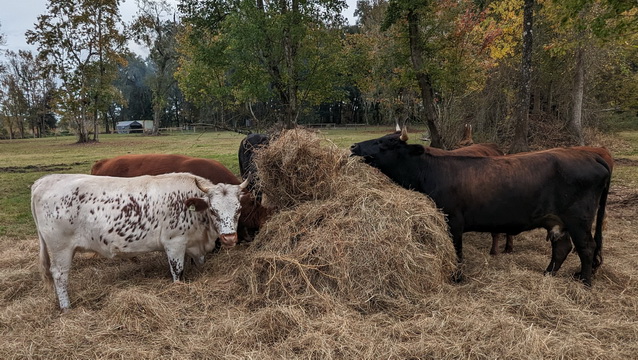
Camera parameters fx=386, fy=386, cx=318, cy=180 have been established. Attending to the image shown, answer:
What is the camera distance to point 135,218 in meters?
4.62

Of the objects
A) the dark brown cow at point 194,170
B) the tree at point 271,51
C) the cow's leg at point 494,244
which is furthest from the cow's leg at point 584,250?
the tree at point 271,51

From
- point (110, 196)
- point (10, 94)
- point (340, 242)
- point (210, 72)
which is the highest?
point (10, 94)

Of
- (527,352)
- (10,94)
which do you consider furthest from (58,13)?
(527,352)

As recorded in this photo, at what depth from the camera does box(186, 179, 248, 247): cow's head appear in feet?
14.9

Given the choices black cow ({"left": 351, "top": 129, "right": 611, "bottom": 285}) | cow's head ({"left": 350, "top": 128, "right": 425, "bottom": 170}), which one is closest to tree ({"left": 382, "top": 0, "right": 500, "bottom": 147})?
cow's head ({"left": 350, "top": 128, "right": 425, "bottom": 170})

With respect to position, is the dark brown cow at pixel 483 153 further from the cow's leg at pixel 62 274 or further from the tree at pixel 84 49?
the tree at pixel 84 49

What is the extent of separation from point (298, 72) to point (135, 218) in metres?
7.40

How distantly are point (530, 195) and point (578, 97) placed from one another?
14.4 m

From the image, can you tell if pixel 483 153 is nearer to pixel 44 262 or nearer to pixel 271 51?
pixel 271 51

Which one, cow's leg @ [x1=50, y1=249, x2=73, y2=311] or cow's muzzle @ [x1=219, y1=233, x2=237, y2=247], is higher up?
cow's muzzle @ [x1=219, y1=233, x2=237, y2=247]

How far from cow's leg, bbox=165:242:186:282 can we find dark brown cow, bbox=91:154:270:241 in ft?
3.39

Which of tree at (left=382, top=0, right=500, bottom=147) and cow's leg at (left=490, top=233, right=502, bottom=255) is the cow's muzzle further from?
tree at (left=382, top=0, right=500, bottom=147)

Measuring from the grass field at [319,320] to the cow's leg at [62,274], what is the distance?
0.41 feet

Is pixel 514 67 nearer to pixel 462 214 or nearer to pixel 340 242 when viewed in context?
pixel 462 214
